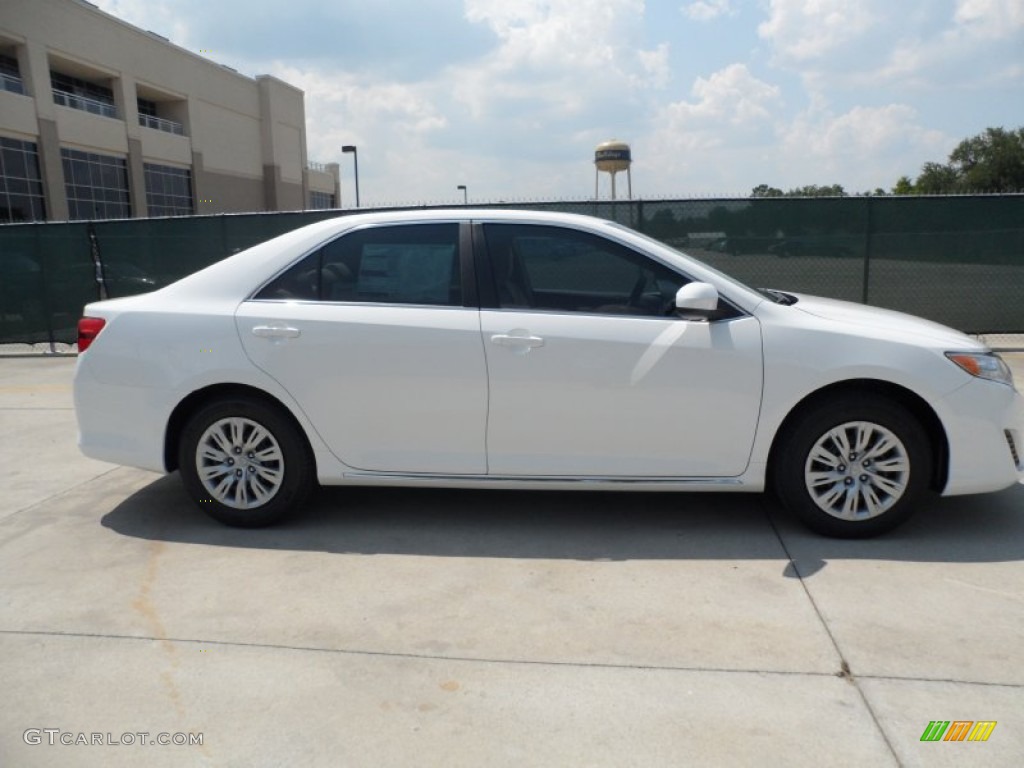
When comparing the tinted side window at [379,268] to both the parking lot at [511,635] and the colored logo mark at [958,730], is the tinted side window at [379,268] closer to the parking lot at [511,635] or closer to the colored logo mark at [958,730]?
the parking lot at [511,635]

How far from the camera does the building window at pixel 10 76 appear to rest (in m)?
34.1

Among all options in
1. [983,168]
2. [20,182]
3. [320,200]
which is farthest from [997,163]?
[20,182]

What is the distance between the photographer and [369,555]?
13.6 feet

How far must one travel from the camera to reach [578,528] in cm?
445

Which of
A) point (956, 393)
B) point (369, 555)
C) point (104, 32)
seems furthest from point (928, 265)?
point (104, 32)

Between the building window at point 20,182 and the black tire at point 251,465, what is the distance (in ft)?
117

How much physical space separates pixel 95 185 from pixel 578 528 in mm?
42190

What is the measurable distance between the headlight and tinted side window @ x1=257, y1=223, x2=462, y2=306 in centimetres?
256

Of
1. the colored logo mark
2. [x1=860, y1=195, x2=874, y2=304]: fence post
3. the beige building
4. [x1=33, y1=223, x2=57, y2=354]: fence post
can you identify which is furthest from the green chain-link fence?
the beige building

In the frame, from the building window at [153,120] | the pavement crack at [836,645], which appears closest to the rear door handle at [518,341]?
the pavement crack at [836,645]

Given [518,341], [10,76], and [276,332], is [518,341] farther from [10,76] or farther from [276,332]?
[10,76]

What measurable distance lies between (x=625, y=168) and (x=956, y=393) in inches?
1604

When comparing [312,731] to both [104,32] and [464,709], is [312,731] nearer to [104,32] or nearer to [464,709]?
[464,709]

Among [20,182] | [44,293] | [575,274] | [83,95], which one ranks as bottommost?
[44,293]
